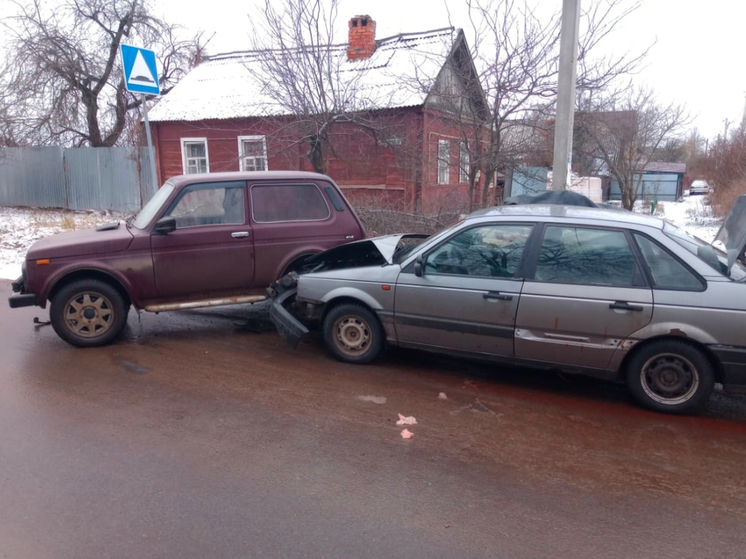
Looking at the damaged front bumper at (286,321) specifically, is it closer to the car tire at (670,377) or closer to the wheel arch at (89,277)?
the wheel arch at (89,277)

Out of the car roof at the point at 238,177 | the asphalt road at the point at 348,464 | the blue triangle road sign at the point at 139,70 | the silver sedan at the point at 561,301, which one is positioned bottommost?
the asphalt road at the point at 348,464

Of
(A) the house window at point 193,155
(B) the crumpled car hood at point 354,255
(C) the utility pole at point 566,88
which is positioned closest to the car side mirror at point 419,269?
(B) the crumpled car hood at point 354,255

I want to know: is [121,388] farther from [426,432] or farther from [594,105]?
[594,105]

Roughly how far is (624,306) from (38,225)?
14782 millimetres

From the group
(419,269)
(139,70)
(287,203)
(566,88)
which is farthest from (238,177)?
(566,88)

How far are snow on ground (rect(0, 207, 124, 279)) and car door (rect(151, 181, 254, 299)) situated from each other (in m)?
5.22

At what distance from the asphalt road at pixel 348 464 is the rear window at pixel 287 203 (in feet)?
6.17

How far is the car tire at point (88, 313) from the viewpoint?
19.9 ft

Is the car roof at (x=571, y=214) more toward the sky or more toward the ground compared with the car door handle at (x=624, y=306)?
more toward the sky

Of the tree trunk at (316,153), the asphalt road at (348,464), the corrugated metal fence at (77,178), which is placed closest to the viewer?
the asphalt road at (348,464)

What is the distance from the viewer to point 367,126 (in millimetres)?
12070

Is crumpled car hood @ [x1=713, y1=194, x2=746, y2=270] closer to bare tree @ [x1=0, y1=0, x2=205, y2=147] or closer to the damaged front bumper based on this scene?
the damaged front bumper

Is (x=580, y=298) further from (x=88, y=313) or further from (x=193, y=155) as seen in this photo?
(x=193, y=155)

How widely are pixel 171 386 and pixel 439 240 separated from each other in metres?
2.76
